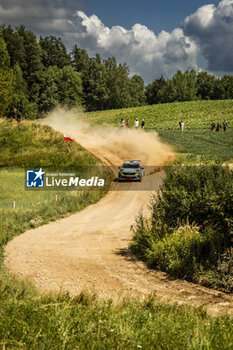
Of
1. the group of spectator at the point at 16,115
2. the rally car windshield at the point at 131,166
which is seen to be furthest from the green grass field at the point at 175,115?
the rally car windshield at the point at 131,166

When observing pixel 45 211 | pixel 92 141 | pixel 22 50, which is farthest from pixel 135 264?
pixel 22 50

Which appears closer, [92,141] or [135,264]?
[135,264]

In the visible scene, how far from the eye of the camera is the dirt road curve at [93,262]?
9820mm

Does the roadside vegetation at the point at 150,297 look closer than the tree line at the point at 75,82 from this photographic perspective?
Yes

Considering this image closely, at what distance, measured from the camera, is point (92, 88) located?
143 meters

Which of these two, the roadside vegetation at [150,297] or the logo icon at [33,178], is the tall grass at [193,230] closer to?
the roadside vegetation at [150,297]

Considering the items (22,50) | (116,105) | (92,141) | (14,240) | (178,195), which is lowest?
(14,240)

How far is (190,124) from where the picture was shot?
78688 mm

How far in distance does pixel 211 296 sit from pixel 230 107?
311 feet

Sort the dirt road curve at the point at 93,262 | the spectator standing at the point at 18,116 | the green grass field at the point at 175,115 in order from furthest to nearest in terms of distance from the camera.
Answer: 1. the green grass field at the point at 175,115
2. the spectator standing at the point at 18,116
3. the dirt road curve at the point at 93,262

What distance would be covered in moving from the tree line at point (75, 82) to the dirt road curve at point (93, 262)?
71814 millimetres

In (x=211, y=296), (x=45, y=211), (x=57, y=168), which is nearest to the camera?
(x=211, y=296)

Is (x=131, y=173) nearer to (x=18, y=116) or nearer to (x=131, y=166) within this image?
(x=131, y=166)

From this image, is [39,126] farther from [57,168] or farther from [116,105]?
[116,105]
